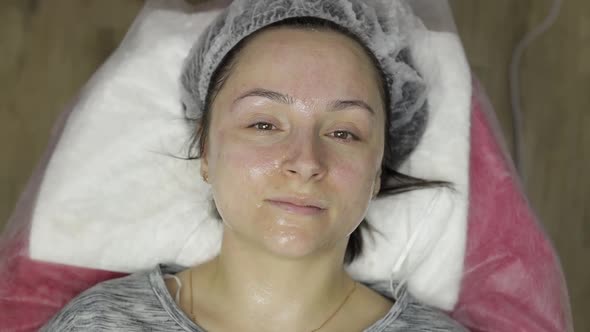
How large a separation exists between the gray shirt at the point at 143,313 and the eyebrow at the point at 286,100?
A: 39 centimetres

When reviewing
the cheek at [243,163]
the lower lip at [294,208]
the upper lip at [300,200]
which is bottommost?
the lower lip at [294,208]

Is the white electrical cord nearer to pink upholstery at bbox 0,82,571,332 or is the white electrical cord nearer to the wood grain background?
the wood grain background

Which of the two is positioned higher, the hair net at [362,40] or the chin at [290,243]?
the hair net at [362,40]

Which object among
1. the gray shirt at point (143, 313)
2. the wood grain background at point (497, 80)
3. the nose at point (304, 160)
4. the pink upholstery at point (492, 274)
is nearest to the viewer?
the nose at point (304, 160)

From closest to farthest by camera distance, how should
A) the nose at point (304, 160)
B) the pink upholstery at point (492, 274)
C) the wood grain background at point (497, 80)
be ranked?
the nose at point (304, 160) < the pink upholstery at point (492, 274) < the wood grain background at point (497, 80)

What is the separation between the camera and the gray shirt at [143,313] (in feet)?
3.90

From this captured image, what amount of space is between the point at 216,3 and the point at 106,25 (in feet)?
1.41

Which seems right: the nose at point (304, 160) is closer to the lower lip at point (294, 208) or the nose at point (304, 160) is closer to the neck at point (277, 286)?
the lower lip at point (294, 208)

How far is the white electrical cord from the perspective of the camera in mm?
1864

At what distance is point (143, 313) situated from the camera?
1.22m

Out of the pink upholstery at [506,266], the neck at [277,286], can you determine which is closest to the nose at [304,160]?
the neck at [277,286]

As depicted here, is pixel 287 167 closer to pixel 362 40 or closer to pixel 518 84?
pixel 362 40

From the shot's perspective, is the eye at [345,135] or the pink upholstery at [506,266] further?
the pink upholstery at [506,266]

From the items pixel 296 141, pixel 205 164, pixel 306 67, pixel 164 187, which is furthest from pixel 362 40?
pixel 164 187
